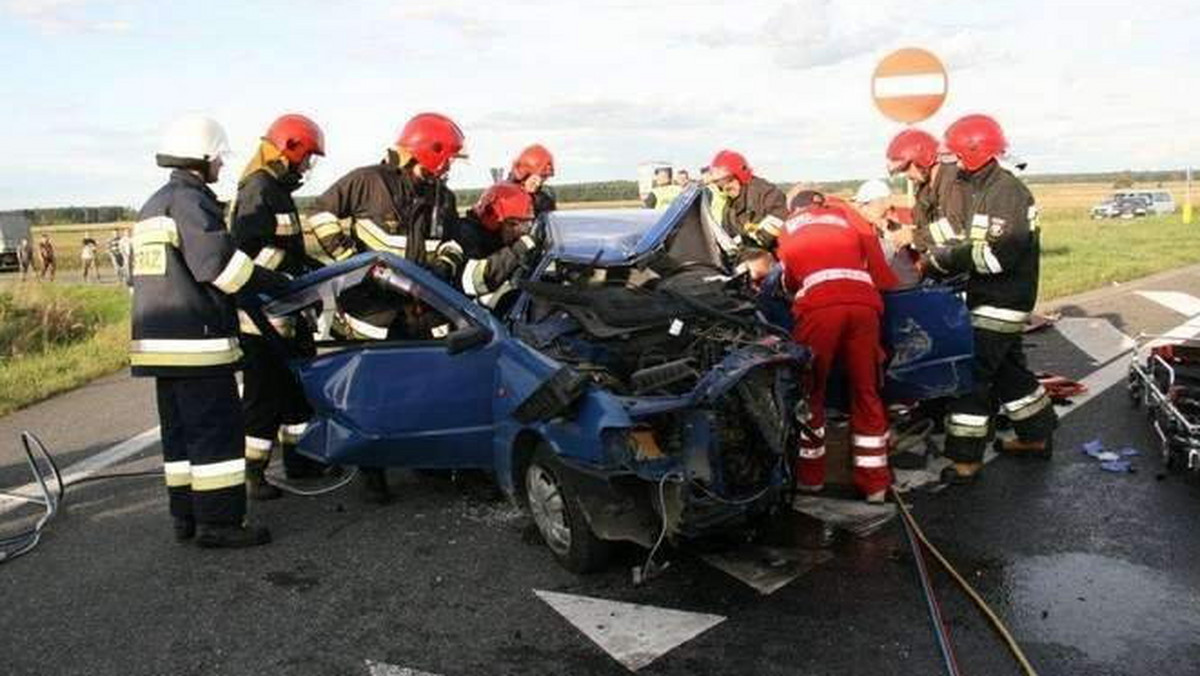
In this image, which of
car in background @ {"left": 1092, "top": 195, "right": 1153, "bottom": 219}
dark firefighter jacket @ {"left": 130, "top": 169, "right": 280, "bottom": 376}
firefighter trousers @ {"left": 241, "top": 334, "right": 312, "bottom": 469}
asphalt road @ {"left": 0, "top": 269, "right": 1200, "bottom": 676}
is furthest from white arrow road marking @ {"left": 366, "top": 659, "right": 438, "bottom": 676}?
car in background @ {"left": 1092, "top": 195, "right": 1153, "bottom": 219}

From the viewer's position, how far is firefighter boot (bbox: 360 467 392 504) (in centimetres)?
574

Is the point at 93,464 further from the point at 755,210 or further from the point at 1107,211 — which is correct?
the point at 1107,211

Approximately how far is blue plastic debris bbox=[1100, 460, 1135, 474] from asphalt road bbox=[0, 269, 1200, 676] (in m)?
0.06

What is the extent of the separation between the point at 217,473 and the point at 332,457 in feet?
1.89

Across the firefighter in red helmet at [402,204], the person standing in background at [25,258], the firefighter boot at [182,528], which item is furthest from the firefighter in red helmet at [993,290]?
the person standing in background at [25,258]

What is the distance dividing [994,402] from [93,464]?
20.1ft

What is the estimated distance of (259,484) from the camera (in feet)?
19.4

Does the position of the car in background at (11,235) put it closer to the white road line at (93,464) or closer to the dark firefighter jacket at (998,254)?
the white road line at (93,464)

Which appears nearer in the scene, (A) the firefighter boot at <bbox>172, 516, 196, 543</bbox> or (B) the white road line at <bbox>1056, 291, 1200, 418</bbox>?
(A) the firefighter boot at <bbox>172, 516, 196, 543</bbox>

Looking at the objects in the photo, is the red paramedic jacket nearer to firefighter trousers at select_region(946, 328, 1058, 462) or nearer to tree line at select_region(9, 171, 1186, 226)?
firefighter trousers at select_region(946, 328, 1058, 462)

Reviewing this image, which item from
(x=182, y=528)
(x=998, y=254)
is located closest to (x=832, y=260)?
(x=998, y=254)

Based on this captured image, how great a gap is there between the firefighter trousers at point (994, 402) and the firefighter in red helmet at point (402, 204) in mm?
3244

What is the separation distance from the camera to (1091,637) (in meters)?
3.79

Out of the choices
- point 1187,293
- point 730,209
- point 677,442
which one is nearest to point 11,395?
point 730,209
